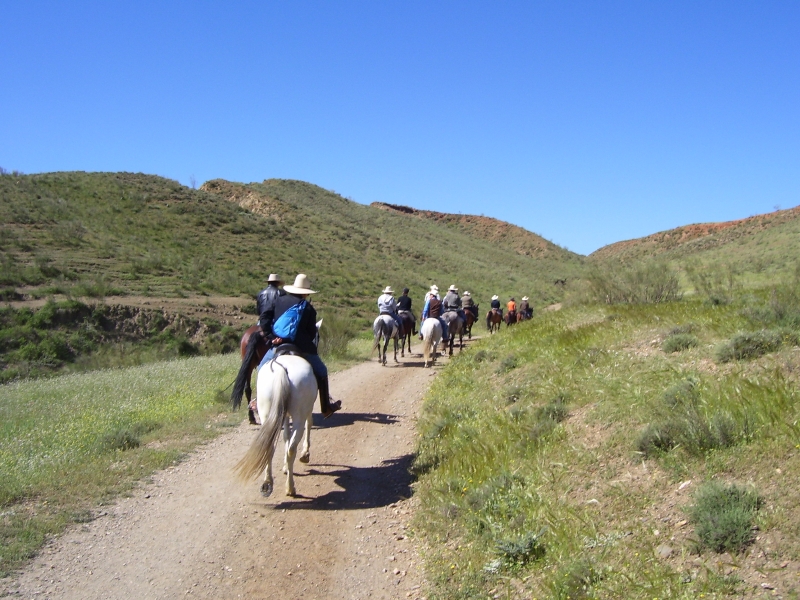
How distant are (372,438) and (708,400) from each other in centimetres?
532

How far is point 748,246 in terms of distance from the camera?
41656 mm

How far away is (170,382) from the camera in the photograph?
15156 mm

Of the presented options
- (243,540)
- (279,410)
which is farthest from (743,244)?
(243,540)

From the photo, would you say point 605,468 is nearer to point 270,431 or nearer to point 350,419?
point 270,431

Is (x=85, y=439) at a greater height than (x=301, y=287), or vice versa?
(x=301, y=287)

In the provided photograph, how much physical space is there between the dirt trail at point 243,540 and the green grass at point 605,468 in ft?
1.53

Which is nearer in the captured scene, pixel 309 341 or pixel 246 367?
pixel 309 341

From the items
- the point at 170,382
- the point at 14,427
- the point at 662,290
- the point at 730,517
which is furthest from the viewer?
the point at 662,290

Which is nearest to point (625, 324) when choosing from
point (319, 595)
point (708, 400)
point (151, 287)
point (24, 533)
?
point (708, 400)

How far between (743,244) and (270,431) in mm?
44259

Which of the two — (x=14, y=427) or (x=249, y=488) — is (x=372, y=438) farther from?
(x=14, y=427)

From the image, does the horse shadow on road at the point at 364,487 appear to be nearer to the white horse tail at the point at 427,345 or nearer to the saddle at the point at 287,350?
the saddle at the point at 287,350

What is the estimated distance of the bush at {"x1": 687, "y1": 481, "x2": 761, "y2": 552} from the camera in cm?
409

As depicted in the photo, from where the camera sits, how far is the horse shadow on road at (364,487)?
7102 mm
